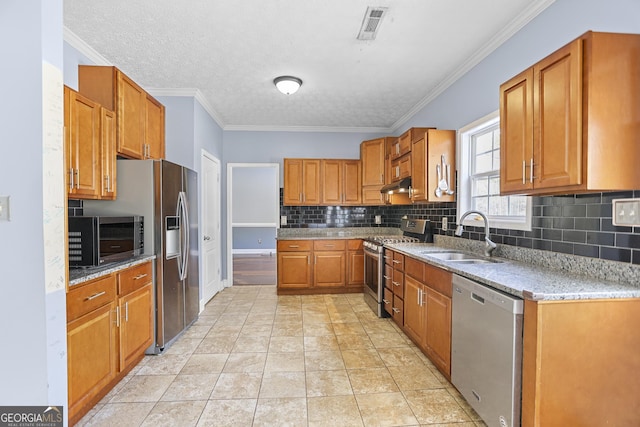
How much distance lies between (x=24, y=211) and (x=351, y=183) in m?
4.05

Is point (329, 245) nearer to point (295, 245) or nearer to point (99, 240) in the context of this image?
point (295, 245)

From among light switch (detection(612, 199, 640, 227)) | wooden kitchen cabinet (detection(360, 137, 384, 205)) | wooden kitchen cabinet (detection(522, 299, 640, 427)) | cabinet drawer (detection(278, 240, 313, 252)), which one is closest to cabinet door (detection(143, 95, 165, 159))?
cabinet drawer (detection(278, 240, 313, 252))

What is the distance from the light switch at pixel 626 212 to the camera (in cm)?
144

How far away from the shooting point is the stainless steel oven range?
3576 millimetres

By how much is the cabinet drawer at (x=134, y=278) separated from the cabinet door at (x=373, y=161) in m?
3.25

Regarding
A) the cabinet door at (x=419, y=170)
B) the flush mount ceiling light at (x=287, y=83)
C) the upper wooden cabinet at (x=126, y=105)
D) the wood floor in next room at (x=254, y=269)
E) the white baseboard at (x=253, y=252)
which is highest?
the flush mount ceiling light at (x=287, y=83)

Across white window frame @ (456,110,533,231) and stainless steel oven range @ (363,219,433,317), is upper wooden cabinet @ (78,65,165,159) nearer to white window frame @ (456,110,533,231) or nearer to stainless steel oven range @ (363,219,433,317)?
stainless steel oven range @ (363,219,433,317)

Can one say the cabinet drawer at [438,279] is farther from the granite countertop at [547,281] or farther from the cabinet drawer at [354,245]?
the cabinet drawer at [354,245]

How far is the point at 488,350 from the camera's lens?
1.61 metres

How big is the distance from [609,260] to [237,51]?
301 cm

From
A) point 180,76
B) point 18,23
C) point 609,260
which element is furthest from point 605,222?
point 180,76

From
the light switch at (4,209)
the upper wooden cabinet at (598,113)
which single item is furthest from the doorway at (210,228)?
the upper wooden cabinet at (598,113)

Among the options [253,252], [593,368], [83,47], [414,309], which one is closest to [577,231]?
[593,368]

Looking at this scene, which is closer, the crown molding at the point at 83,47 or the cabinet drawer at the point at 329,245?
the crown molding at the point at 83,47
